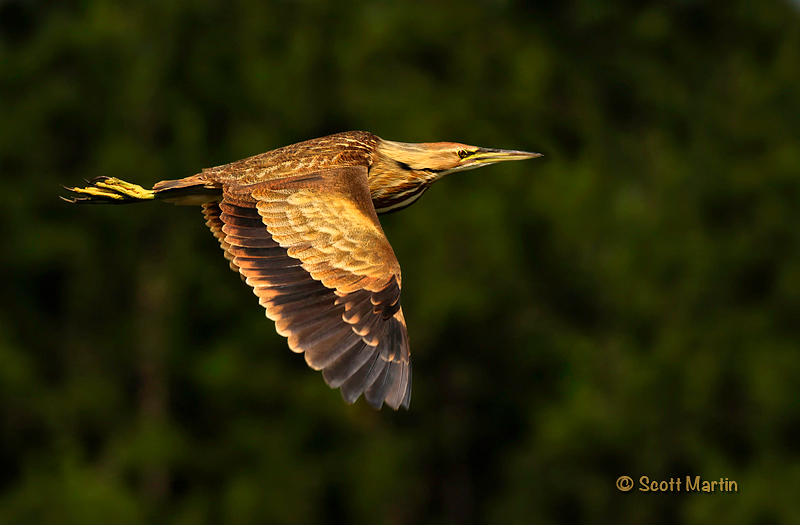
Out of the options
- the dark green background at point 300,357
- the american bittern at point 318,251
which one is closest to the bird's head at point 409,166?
the american bittern at point 318,251

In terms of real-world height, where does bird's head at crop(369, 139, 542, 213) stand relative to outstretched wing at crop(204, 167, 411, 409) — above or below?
above

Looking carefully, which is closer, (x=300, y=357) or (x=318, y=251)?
(x=318, y=251)

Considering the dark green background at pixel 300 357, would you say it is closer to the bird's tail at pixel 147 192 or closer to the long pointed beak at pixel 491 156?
the long pointed beak at pixel 491 156

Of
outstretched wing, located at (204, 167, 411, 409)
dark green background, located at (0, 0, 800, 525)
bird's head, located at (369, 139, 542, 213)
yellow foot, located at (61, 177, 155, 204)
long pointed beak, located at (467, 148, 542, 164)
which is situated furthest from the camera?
dark green background, located at (0, 0, 800, 525)

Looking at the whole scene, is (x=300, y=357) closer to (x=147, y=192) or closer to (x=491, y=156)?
(x=491, y=156)

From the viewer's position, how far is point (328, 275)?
4.46 metres

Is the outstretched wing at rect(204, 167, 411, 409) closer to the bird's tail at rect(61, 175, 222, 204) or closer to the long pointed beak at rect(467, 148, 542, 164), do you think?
the bird's tail at rect(61, 175, 222, 204)

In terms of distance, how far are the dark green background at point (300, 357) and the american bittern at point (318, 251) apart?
8311 mm

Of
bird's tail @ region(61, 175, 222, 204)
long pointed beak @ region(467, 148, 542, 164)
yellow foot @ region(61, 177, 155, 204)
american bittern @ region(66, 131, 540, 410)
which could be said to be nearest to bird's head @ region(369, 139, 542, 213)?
long pointed beak @ region(467, 148, 542, 164)

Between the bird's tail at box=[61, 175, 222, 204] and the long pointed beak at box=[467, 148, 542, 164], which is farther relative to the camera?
the long pointed beak at box=[467, 148, 542, 164]

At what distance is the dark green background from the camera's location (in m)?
14.0

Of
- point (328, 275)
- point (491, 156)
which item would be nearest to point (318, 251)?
point (328, 275)

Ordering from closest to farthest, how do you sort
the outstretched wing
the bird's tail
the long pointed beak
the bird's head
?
the outstretched wing < the bird's tail < the bird's head < the long pointed beak

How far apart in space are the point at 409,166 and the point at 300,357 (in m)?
8.39
